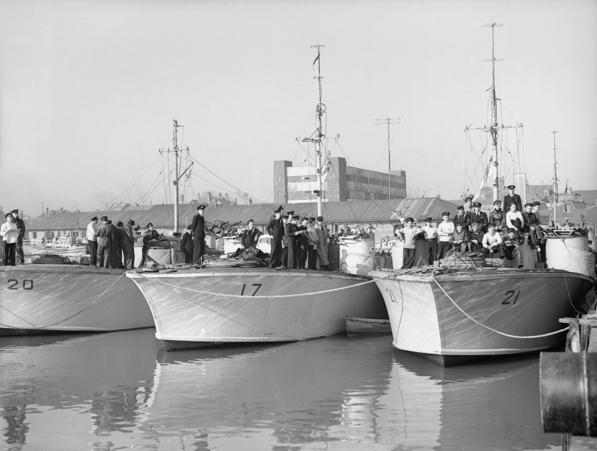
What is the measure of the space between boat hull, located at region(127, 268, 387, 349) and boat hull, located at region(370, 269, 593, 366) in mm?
2024

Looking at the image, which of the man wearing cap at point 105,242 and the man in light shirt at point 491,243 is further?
the man wearing cap at point 105,242

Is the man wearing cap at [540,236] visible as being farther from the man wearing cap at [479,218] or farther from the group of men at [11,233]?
the group of men at [11,233]

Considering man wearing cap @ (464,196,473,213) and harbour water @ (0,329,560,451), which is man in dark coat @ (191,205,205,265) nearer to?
harbour water @ (0,329,560,451)

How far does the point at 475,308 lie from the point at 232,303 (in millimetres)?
4746

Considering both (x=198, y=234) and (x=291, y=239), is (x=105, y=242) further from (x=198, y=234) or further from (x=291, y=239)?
(x=291, y=239)

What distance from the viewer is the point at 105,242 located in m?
19.3

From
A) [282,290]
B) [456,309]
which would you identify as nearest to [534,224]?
[456,309]

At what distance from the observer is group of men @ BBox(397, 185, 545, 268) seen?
15.4 metres

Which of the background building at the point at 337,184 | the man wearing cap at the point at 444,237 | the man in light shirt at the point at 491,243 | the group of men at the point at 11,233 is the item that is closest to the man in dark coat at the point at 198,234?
the group of men at the point at 11,233

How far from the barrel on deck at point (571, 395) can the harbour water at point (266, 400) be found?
2076 millimetres

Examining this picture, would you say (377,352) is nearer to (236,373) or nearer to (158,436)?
(236,373)

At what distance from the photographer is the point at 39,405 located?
1046 centimetres

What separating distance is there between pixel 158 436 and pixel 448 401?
409cm

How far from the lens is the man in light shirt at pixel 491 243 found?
15.6m
